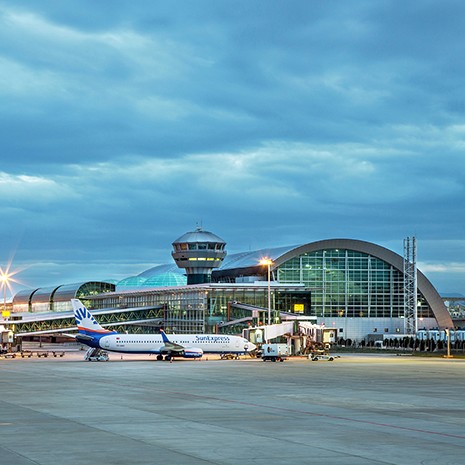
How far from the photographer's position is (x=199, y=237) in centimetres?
17400

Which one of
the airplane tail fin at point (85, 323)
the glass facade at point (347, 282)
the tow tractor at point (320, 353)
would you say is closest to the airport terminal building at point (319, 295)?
the glass facade at point (347, 282)

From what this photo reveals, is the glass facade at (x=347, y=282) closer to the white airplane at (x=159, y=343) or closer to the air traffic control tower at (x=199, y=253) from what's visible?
the air traffic control tower at (x=199, y=253)

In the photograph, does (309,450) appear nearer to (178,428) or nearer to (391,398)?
(178,428)

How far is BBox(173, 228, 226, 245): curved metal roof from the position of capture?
174 meters

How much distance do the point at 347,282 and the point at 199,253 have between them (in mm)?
31050

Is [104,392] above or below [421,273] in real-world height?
below

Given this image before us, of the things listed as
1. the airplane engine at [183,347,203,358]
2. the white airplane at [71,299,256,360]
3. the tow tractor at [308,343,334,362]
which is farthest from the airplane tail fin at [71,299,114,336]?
the tow tractor at [308,343,334,362]

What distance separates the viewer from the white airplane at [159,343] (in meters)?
104

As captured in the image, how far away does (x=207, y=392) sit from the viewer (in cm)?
4900

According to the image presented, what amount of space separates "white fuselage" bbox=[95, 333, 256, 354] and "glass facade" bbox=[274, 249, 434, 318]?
46.9 metres

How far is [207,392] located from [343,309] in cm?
11212

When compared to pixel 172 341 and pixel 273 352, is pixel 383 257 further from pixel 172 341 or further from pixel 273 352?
pixel 273 352

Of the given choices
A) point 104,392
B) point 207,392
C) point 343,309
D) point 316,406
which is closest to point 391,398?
point 316,406

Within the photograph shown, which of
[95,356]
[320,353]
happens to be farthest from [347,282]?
[95,356]
